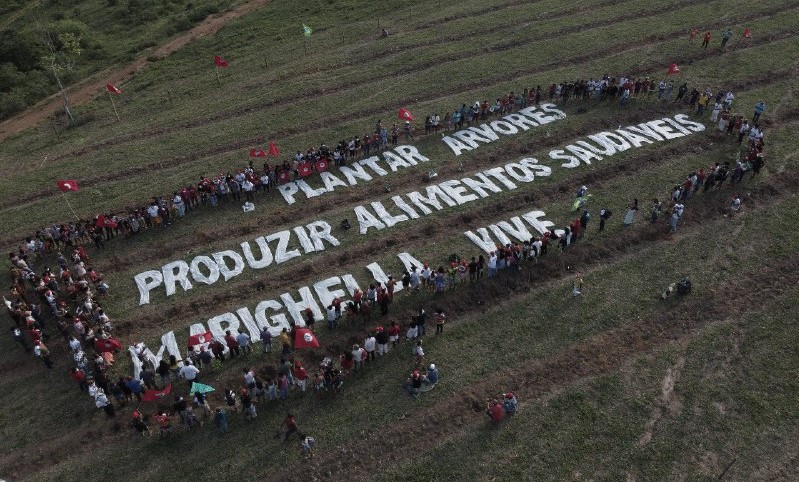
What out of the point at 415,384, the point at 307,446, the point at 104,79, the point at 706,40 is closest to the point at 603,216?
the point at 415,384

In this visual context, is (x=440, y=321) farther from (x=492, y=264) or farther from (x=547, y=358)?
(x=547, y=358)

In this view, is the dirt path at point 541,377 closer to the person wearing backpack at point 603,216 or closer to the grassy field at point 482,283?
the grassy field at point 482,283

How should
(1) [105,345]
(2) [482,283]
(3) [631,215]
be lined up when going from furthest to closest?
(3) [631,215]
(2) [482,283]
(1) [105,345]

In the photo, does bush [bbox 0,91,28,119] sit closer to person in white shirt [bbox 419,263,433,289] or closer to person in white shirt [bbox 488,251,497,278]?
person in white shirt [bbox 419,263,433,289]

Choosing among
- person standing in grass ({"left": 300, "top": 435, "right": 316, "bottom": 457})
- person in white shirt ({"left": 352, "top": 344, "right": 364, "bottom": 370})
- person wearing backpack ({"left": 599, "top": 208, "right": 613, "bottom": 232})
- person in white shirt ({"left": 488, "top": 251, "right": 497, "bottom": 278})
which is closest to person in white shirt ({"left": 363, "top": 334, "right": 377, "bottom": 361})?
person in white shirt ({"left": 352, "top": 344, "right": 364, "bottom": 370})

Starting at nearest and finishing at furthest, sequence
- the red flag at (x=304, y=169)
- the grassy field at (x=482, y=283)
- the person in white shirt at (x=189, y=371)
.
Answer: the grassy field at (x=482, y=283)
the person in white shirt at (x=189, y=371)
the red flag at (x=304, y=169)

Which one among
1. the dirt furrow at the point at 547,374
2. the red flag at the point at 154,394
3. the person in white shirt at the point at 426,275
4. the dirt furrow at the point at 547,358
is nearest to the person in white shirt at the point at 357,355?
the dirt furrow at the point at 547,358

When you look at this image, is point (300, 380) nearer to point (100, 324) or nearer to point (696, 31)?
point (100, 324)
